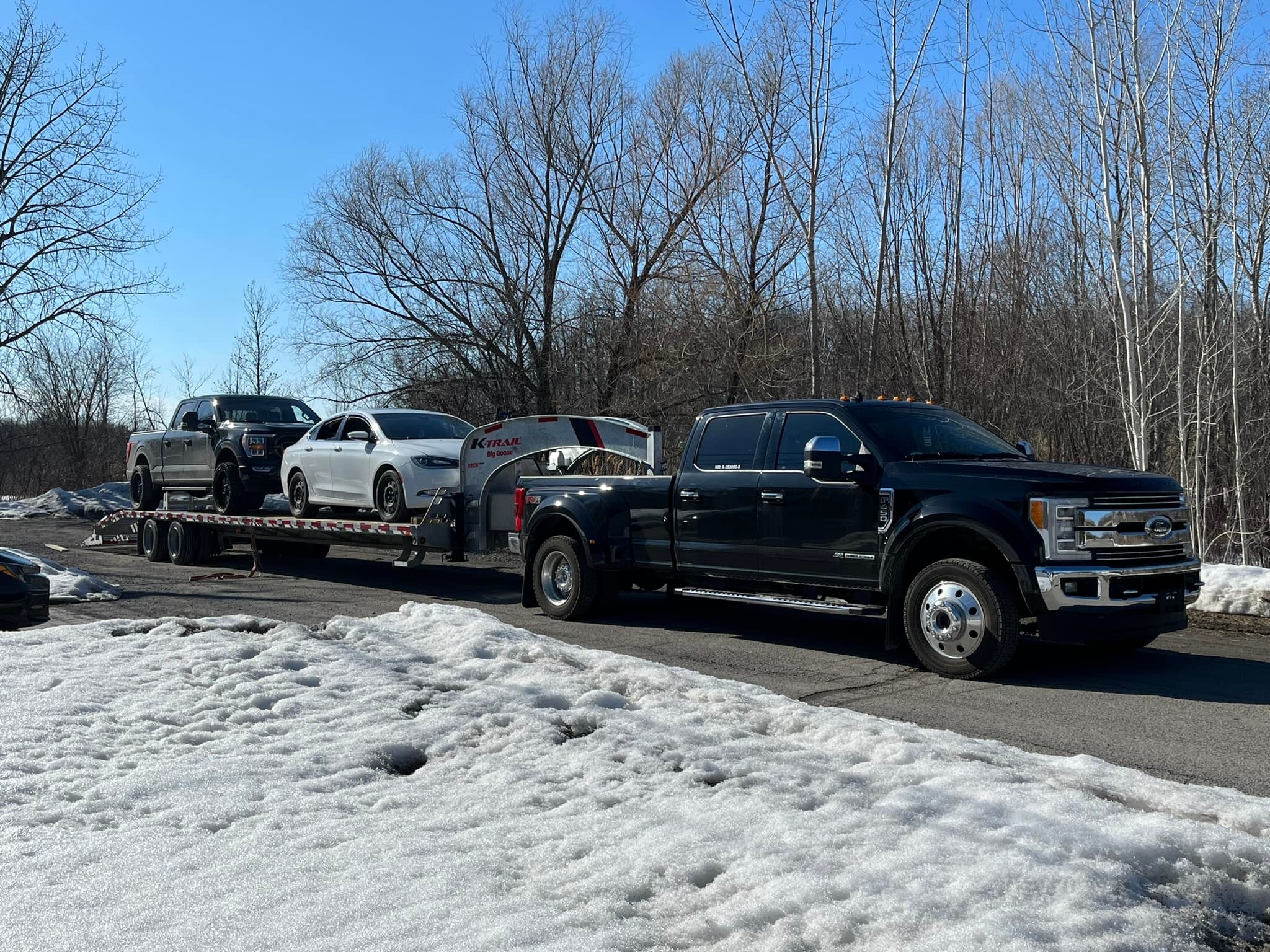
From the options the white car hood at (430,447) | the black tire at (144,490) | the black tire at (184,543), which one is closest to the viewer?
the white car hood at (430,447)

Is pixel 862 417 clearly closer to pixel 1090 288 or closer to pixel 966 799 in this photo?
pixel 966 799

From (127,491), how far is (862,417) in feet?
95.4

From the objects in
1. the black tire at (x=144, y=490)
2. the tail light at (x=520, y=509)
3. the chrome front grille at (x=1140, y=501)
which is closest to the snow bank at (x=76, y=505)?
the black tire at (x=144, y=490)

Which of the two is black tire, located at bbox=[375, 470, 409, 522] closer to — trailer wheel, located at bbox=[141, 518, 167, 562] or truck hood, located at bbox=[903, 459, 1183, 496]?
trailer wheel, located at bbox=[141, 518, 167, 562]

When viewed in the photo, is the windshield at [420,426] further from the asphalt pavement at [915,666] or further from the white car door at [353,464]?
the asphalt pavement at [915,666]

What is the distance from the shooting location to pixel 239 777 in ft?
16.2

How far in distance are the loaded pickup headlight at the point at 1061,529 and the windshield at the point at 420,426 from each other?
798 cm

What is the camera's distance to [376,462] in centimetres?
1375

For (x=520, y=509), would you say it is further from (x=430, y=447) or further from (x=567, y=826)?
(x=567, y=826)

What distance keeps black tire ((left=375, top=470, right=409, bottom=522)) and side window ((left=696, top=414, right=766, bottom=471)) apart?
185 inches

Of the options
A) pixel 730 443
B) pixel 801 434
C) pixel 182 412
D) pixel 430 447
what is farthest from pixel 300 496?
pixel 801 434

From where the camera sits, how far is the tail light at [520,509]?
11.7m

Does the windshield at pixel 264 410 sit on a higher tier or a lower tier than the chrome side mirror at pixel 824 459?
higher

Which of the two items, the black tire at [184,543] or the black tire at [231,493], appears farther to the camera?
the black tire at [184,543]
